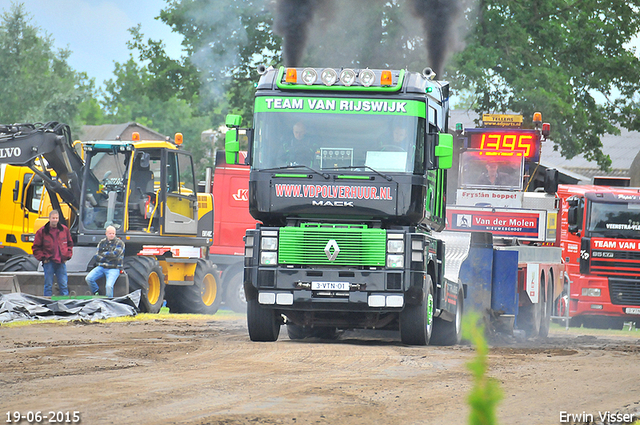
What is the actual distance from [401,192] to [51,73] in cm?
5766

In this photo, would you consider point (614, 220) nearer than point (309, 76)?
No

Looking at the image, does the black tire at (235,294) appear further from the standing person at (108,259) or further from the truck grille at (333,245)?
the truck grille at (333,245)

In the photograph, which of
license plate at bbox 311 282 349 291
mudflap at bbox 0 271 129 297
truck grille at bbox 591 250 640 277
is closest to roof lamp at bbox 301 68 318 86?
license plate at bbox 311 282 349 291

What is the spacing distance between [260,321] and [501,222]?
260 inches

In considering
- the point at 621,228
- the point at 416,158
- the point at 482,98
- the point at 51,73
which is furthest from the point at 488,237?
the point at 51,73

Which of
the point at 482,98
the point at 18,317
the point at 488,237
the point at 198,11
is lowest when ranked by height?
the point at 18,317

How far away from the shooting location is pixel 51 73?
213ft

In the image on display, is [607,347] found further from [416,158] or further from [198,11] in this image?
[198,11]

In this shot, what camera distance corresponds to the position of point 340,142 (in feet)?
37.8

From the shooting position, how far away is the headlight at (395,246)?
11.3 metres

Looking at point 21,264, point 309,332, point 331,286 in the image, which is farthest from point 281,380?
point 21,264

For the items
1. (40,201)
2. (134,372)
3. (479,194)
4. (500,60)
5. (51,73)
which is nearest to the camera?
(134,372)

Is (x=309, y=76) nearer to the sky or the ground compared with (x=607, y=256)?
nearer to the sky

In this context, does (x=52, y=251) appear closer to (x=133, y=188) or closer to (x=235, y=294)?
(x=133, y=188)
